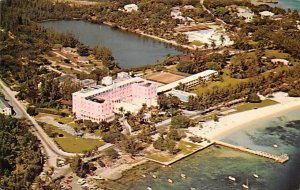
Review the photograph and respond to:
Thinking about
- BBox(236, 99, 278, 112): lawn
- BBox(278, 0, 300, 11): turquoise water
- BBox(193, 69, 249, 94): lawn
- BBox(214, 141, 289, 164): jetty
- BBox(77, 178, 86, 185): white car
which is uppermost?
BBox(278, 0, 300, 11): turquoise water

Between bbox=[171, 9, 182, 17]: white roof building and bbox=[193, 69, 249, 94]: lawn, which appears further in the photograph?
bbox=[171, 9, 182, 17]: white roof building

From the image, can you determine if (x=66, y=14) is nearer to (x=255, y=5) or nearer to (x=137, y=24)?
(x=137, y=24)

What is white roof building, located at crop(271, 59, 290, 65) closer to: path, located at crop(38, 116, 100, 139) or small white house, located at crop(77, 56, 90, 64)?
small white house, located at crop(77, 56, 90, 64)

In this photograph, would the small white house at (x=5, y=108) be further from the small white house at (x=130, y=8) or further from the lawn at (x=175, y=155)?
the small white house at (x=130, y=8)

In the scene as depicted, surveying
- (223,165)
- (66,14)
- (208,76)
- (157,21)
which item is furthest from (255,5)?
(223,165)

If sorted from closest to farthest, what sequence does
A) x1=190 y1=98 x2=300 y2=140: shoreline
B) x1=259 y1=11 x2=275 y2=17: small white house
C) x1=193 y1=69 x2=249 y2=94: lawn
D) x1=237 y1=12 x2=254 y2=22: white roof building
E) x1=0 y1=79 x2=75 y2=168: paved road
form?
x1=0 y1=79 x2=75 y2=168: paved road, x1=190 y1=98 x2=300 y2=140: shoreline, x1=193 y1=69 x2=249 y2=94: lawn, x1=237 y1=12 x2=254 y2=22: white roof building, x1=259 y1=11 x2=275 y2=17: small white house

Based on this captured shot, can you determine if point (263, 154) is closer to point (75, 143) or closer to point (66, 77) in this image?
point (75, 143)

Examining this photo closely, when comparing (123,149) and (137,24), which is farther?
(137,24)

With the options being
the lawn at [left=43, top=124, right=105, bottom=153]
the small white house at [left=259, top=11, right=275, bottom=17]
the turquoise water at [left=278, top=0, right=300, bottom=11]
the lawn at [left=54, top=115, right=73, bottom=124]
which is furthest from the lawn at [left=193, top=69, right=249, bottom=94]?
the turquoise water at [left=278, top=0, right=300, bottom=11]
